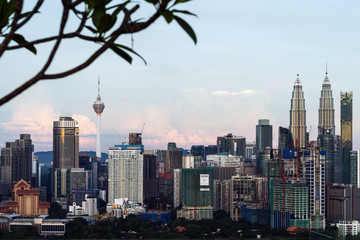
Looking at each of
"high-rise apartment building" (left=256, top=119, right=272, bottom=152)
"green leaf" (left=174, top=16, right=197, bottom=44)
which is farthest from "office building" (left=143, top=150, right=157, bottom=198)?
"green leaf" (left=174, top=16, right=197, bottom=44)

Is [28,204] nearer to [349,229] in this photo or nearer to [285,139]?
[349,229]

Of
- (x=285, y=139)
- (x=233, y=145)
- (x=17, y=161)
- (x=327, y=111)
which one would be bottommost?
(x=17, y=161)

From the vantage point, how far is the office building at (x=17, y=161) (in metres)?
77.6

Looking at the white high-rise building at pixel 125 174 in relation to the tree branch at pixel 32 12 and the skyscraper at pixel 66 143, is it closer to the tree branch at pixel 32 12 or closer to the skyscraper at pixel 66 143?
the skyscraper at pixel 66 143

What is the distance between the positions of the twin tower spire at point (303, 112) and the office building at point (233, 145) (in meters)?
8.52

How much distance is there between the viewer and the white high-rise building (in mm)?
70188

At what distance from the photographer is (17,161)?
260ft

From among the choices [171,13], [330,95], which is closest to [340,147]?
[330,95]

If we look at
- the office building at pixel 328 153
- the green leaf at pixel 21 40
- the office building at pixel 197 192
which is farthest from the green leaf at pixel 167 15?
the office building at pixel 328 153

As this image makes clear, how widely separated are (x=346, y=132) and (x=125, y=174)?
31.4 metres

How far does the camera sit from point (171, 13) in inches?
81.7

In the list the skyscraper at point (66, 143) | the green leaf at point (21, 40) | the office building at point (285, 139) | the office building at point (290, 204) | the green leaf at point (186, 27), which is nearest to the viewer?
the green leaf at point (186, 27)

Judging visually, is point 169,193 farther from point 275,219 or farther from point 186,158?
point 275,219

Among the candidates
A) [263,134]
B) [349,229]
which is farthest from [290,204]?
[263,134]
